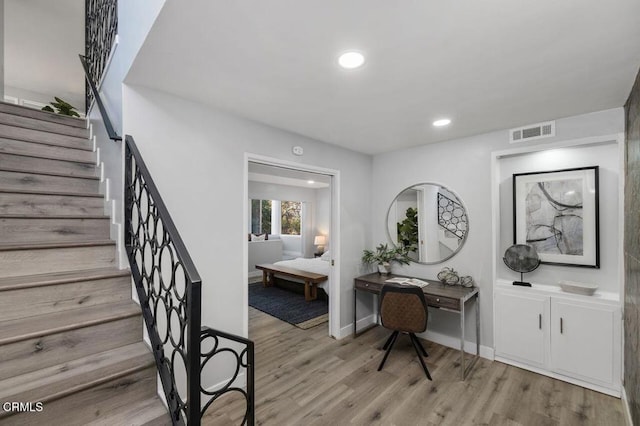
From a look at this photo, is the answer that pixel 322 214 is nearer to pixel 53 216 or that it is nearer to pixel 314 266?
pixel 314 266

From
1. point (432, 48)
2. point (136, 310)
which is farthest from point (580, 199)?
point (136, 310)

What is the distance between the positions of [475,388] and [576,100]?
8.44ft

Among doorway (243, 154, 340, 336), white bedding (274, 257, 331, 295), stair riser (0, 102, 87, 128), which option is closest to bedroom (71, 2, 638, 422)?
white bedding (274, 257, 331, 295)

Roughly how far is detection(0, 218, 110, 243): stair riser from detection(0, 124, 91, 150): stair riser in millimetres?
1091

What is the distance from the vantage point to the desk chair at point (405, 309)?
2.71 m

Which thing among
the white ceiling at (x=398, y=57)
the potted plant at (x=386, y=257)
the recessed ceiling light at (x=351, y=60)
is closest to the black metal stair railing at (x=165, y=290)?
the white ceiling at (x=398, y=57)

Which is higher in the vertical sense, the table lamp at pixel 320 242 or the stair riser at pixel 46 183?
the stair riser at pixel 46 183

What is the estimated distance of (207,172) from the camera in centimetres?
234

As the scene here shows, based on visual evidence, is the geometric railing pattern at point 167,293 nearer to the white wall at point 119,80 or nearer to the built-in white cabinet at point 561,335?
the white wall at point 119,80

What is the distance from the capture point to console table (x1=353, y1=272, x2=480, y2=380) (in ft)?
8.95

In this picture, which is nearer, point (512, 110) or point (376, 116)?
point (512, 110)

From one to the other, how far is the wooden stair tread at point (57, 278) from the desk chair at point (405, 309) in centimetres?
225

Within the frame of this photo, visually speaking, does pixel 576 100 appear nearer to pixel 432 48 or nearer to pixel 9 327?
pixel 432 48

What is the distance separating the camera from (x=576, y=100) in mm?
2209
